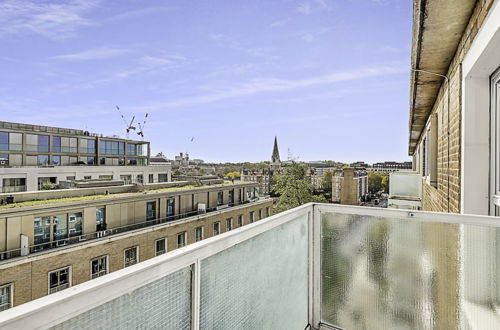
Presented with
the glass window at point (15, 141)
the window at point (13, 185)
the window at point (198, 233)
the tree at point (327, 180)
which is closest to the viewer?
the window at point (198, 233)

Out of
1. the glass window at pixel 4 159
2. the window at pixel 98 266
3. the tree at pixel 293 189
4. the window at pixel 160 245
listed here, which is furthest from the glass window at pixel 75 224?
the glass window at pixel 4 159

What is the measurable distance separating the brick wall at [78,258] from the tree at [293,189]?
981cm

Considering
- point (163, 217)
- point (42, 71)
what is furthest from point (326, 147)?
point (163, 217)

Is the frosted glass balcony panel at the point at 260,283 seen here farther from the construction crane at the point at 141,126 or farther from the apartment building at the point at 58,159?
the construction crane at the point at 141,126

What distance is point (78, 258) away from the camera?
13.1m

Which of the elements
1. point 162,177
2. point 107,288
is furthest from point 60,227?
Result: point 162,177

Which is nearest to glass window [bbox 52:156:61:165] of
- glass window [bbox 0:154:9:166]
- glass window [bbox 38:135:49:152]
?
glass window [bbox 38:135:49:152]

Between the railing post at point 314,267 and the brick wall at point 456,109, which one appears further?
the railing post at point 314,267

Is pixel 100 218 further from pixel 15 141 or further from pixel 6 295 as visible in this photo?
pixel 15 141

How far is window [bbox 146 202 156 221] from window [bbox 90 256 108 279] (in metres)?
3.74

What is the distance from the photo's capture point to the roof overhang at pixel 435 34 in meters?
1.95

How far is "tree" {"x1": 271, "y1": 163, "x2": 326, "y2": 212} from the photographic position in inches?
1016

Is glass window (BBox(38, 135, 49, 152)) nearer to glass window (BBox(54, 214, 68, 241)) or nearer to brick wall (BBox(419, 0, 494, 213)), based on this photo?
glass window (BBox(54, 214, 68, 241))

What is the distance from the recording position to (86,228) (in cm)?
1430
